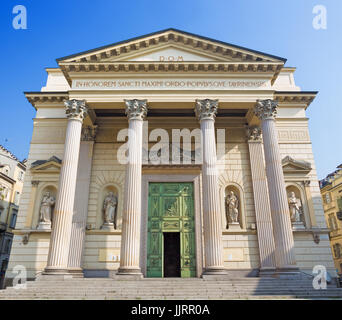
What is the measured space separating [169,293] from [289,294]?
4818 mm

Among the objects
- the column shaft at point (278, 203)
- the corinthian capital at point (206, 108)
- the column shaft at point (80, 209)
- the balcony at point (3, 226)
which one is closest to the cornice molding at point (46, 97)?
the column shaft at point (80, 209)

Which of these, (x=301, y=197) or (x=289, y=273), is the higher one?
(x=301, y=197)

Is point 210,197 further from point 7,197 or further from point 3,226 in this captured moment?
point 7,197

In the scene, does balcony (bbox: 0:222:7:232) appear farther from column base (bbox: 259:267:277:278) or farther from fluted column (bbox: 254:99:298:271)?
fluted column (bbox: 254:99:298:271)

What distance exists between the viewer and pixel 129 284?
12578mm

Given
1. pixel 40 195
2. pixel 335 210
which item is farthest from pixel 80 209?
pixel 335 210

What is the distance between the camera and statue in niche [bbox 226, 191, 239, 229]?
17.7 metres

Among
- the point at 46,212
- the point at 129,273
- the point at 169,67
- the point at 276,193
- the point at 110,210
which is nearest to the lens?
the point at 129,273

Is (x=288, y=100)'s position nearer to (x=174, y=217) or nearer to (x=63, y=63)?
(x=174, y=217)

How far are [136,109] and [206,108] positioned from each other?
385cm

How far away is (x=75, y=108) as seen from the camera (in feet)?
53.7

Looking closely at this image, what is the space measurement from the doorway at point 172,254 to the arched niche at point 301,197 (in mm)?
7462

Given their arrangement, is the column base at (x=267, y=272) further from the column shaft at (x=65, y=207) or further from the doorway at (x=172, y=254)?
the column shaft at (x=65, y=207)

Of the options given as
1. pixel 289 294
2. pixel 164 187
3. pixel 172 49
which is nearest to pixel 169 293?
pixel 289 294
